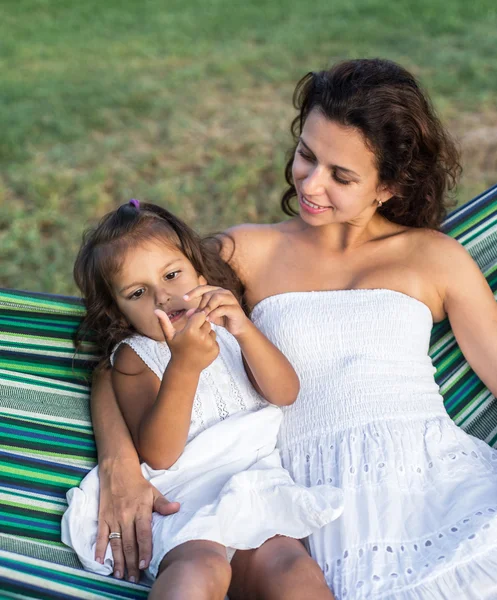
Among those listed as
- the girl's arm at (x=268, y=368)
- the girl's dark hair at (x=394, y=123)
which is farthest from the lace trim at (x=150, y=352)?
the girl's dark hair at (x=394, y=123)

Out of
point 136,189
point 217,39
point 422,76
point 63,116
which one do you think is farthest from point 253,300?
point 217,39

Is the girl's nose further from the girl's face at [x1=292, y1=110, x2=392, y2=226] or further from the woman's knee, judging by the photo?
the woman's knee

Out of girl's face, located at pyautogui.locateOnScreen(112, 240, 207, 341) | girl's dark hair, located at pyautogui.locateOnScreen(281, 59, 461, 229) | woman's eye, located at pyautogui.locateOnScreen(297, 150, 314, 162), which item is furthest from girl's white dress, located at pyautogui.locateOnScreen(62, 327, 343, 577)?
girl's dark hair, located at pyautogui.locateOnScreen(281, 59, 461, 229)

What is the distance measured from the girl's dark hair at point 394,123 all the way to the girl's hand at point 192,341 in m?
0.80

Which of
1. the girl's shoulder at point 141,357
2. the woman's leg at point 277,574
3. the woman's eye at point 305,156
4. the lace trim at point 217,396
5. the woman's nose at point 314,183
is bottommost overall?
the woman's leg at point 277,574

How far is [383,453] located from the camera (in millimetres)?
2314

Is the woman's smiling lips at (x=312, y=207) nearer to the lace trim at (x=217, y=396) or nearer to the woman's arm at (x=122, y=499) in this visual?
the lace trim at (x=217, y=396)

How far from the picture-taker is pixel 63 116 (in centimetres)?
664

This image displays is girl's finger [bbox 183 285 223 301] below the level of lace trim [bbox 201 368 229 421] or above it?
above

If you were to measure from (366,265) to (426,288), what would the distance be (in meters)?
0.20

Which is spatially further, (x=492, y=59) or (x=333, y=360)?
(x=492, y=59)

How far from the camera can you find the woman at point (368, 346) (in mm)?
2082

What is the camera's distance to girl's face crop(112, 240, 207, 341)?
2.40 meters

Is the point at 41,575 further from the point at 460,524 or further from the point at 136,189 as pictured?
the point at 136,189
